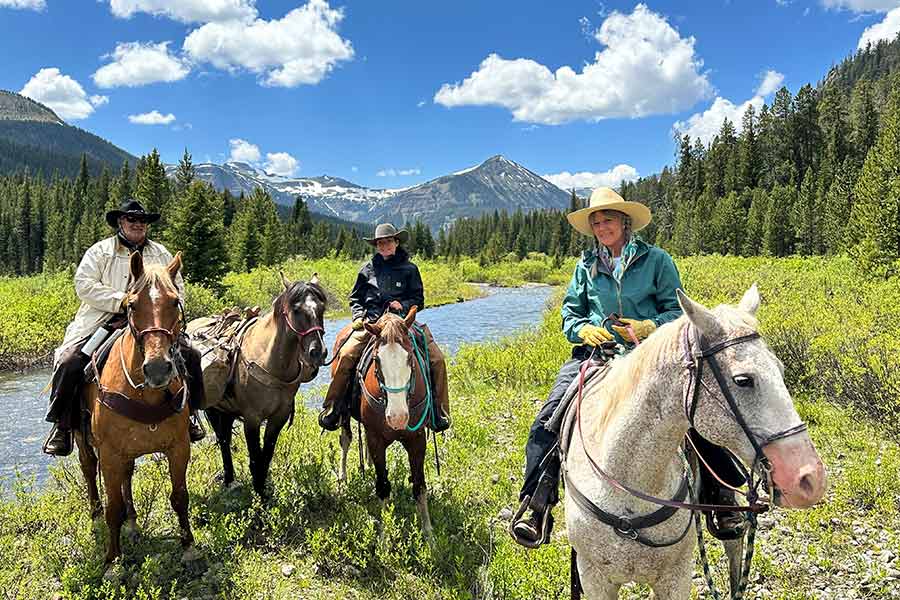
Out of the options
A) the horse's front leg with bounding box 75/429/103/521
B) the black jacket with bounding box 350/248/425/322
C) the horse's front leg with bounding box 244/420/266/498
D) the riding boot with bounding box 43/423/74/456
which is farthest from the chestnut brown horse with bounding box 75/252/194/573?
the black jacket with bounding box 350/248/425/322

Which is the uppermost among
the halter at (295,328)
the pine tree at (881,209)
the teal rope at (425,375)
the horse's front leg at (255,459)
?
the pine tree at (881,209)

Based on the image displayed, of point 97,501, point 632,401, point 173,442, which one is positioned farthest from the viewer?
point 97,501

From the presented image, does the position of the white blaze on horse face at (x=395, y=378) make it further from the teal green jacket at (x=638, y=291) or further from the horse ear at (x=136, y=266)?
the horse ear at (x=136, y=266)

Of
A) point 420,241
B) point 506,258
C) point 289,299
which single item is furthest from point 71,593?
point 420,241

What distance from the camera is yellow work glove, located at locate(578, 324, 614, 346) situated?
3.30 metres

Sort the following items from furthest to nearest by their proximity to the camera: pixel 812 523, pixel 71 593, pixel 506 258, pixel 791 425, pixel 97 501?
1. pixel 506 258
2. pixel 97 501
3. pixel 812 523
4. pixel 71 593
5. pixel 791 425

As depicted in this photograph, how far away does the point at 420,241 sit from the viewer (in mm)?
96688

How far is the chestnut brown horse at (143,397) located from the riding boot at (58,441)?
512mm

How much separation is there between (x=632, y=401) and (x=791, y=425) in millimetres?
743

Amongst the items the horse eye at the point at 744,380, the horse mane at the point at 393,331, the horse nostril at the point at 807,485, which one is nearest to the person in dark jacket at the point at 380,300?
the horse mane at the point at 393,331

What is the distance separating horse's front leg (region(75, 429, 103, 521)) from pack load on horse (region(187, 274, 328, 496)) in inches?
49.1

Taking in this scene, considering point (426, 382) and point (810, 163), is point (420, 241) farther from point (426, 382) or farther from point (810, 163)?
point (426, 382)

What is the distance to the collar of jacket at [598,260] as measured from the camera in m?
3.65

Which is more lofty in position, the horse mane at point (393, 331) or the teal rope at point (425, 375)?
the horse mane at point (393, 331)
